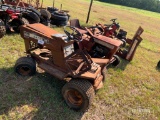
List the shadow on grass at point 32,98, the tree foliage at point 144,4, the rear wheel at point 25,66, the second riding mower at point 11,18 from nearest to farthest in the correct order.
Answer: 1. the shadow on grass at point 32,98
2. the rear wheel at point 25,66
3. the second riding mower at point 11,18
4. the tree foliage at point 144,4

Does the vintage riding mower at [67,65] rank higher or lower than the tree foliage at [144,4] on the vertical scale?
higher

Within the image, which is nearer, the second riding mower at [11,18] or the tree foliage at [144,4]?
the second riding mower at [11,18]

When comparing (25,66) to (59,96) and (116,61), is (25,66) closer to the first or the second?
(59,96)

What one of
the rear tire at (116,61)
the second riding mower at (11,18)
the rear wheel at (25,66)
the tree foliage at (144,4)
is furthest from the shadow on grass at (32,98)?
the tree foliage at (144,4)

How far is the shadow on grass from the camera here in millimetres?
3039

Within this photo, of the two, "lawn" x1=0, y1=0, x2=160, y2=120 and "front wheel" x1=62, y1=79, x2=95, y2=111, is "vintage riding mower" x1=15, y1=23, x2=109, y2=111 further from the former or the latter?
"lawn" x1=0, y1=0, x2=160, y2=120

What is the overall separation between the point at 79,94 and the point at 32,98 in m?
0.89

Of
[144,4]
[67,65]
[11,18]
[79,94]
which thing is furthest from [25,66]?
[144,4]

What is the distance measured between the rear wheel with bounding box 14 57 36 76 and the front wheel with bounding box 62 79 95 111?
0.96m

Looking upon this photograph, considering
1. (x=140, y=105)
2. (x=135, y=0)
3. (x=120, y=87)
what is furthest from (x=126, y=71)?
(x=135, y=0)

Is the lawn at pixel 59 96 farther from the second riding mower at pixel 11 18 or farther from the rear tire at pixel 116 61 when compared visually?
the second riding mower at pixel 11 18

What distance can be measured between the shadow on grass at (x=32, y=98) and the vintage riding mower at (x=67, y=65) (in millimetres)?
176

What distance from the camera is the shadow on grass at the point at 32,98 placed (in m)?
3.04

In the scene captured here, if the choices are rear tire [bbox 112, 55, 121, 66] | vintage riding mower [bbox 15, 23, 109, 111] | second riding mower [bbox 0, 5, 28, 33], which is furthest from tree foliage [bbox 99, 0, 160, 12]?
vintage riding mower [bbox 15, 23, 109, 111]
